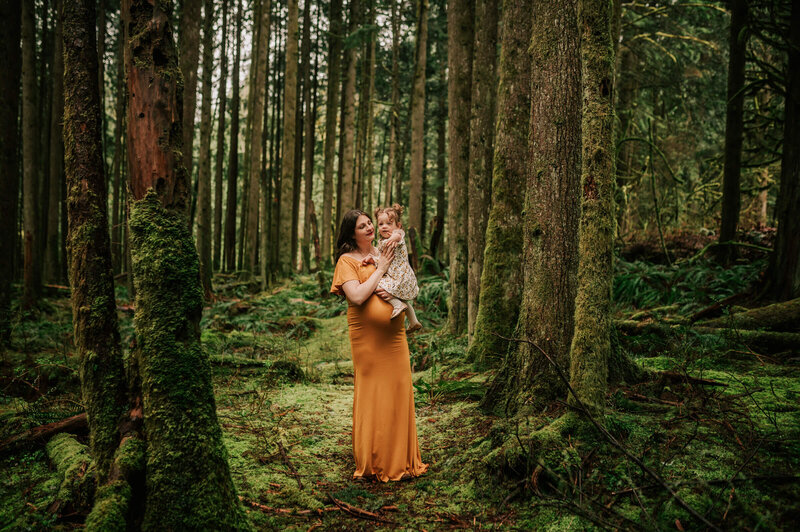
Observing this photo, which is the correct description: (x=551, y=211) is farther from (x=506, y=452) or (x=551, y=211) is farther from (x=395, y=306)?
(x=506, y=452)

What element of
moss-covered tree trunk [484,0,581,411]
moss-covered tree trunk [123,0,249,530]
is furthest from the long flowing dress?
moss-covered tree trunk [123,0,249,530]

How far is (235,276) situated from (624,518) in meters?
21.0

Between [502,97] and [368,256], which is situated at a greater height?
[502,97]

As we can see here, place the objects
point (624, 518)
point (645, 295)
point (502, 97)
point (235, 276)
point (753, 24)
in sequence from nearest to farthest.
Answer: point (624, 518) < point (502, 97) < point (753, 24) < point (645, 295) < point (235, 276)

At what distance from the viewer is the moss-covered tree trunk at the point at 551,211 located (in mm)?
4605

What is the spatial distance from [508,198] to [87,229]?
15.9 feet

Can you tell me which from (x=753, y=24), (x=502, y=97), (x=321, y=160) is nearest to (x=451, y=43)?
(x=502, y=97)

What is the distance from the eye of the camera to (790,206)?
21.9 ft

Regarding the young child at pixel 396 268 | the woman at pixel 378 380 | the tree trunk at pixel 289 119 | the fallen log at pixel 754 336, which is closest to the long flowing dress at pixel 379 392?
the woman at pixel 378 380

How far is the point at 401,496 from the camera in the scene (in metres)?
3.80

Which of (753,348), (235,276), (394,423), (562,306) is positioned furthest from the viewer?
(235,276)

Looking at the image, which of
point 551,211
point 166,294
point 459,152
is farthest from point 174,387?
point 459,152

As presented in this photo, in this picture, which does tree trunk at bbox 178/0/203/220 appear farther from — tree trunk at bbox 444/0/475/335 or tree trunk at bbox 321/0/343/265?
tree trunk at bbox 321/0/343/265

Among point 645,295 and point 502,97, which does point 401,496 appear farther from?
point 645,295
